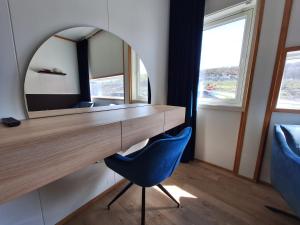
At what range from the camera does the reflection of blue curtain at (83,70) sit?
1.13 meters

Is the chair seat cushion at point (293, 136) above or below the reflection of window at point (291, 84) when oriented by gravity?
Answer: below

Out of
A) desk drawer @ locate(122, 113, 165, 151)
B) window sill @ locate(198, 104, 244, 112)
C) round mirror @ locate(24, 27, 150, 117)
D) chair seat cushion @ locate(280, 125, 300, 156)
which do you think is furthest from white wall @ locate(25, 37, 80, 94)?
chair seat cushion @ locate(280, 125, 300, 156)

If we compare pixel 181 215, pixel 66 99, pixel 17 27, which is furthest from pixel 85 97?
pixel 181 215

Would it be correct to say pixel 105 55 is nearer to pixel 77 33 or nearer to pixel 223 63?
pixel 77 33

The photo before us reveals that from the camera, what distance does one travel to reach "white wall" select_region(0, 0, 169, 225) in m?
0.81

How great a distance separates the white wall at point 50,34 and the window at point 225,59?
76 cm

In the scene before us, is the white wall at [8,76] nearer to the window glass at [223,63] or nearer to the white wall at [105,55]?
the white wall at [105,55]

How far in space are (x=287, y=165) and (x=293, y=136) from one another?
0.34 meters

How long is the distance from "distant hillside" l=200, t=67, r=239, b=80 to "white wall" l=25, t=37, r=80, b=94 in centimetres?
165

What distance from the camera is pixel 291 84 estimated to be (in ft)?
4.72

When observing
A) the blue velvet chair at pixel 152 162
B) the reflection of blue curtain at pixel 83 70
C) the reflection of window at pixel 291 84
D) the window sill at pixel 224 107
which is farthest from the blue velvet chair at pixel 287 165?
the reflection of blue curtain at pixel 83 70

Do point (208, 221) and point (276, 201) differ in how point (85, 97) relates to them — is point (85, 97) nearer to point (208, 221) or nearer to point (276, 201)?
point (208, 221)

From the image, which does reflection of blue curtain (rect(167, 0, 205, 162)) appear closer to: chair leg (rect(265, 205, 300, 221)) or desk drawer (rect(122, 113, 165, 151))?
desk drawer (rect(122, 113, 165, 151))

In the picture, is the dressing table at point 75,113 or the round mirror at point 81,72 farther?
the round mirror at point 81,72
